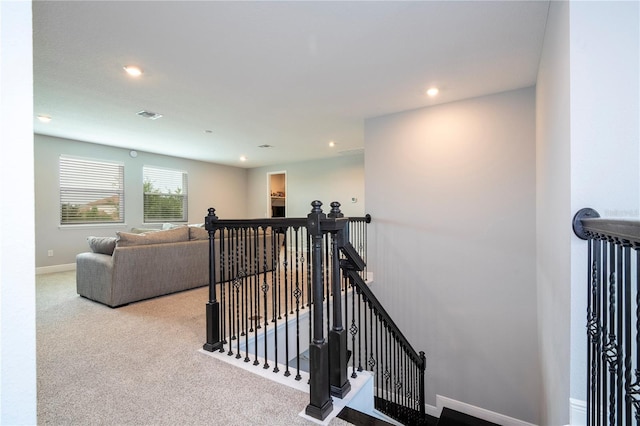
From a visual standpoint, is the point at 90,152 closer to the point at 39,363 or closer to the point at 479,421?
the point at 39,363

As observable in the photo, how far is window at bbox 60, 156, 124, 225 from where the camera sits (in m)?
5.74

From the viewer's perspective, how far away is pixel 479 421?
3584 mm

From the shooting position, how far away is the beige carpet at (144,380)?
1654mm

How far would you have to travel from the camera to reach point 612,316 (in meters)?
1.02

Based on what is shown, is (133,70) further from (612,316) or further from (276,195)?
(276,195)

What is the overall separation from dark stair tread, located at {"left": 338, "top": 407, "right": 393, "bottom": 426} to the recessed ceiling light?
3.33m

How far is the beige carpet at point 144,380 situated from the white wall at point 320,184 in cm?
468

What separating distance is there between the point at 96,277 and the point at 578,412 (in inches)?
179

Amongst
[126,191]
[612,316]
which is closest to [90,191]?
[126,191]

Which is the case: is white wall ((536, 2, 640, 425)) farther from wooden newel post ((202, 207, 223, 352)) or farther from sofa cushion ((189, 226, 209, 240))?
sofa cushion ((189, 226, 209, 240))

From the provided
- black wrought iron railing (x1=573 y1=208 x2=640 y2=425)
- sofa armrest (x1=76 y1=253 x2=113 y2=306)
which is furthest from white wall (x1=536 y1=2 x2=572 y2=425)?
sofa armrest (x1=76 y1=253 x2=113 y2=306)

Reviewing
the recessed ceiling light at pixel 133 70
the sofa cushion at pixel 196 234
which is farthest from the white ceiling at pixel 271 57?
the sofa cushion at pixel 196 234

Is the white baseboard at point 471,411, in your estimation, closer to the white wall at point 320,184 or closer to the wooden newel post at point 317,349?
the wooden newel post at point 317,349

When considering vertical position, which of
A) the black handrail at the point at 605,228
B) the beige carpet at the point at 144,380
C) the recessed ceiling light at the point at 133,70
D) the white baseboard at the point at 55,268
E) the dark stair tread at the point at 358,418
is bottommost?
the dark stair tread at the point at 358,418
